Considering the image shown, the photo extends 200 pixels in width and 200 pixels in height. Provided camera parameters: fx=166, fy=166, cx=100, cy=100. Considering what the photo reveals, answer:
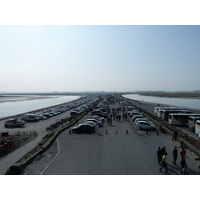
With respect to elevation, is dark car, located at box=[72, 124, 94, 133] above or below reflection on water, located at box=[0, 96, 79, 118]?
above

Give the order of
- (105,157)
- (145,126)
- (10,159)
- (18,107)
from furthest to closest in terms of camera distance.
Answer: (18,107)
(145,126)
(10,159)
(105,157)

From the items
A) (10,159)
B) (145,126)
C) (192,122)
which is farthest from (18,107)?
(192,122)

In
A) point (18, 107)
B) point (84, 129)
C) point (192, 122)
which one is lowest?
point (18, 107)

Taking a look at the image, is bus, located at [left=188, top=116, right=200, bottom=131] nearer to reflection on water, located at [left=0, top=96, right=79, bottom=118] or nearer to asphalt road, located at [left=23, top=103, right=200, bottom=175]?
asphalt road, located at [left=23, top=103, right=200, bottom=175]

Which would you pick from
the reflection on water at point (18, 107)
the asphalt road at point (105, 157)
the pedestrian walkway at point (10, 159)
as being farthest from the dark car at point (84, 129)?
the reflection on water at point (18, 107)

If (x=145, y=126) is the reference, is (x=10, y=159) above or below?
below

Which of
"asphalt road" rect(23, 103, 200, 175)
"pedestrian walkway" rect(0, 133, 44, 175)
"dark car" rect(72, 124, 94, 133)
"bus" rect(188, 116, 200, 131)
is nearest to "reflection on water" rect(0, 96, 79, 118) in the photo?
"dark car" rect(72, 124, 94, 133)

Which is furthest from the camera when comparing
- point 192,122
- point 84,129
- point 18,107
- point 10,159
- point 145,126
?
point 18,107

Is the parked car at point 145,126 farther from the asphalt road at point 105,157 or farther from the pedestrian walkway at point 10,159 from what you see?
the pedestrian walkway at point 10,159

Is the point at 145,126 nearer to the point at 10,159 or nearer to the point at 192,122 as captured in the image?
the point at 192,122
